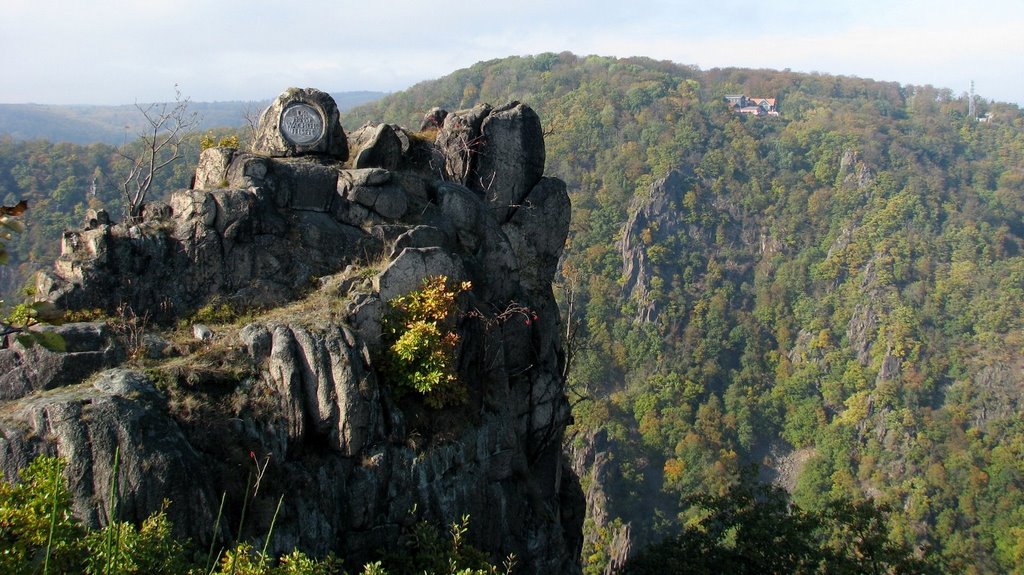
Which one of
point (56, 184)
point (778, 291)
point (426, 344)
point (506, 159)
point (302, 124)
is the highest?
point (302, 124)

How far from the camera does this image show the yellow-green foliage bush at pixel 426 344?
8.70 meters

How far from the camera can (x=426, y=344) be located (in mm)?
8758

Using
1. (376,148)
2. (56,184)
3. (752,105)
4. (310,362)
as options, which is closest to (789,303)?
(752,105)

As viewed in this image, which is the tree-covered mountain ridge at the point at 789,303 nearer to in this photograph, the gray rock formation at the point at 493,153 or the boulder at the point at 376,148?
the gray rock formation at the point at 493,153

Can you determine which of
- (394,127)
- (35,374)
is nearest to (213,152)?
(394,127)

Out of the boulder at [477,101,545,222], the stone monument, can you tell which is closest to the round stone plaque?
the stone monument

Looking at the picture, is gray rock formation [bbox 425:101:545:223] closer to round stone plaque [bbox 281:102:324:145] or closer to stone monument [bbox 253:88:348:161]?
stone monument [bbox 253:88:348:161]

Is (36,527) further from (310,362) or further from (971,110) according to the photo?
(971,110)

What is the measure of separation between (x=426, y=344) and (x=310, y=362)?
137cm

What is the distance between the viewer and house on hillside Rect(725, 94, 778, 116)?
119125mm

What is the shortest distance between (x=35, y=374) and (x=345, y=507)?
3.37m

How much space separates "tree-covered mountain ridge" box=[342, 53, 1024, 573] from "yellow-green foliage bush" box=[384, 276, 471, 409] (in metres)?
33.1

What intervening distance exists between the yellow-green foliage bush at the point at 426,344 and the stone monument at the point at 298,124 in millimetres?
3381

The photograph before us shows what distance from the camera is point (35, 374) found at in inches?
288
